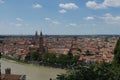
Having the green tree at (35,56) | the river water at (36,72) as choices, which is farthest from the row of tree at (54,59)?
the river water at (36,72)

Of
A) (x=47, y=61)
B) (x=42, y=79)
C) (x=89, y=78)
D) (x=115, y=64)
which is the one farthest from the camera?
(x=47, y=61)

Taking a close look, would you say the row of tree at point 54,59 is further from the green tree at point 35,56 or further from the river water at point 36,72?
the river water at point 36,72

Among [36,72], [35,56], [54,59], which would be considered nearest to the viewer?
[36,72]

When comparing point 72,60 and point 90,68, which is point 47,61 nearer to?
point 72,60

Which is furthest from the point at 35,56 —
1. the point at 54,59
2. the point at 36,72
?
the point at 36,72

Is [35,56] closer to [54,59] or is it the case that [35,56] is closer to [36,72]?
[54,59]

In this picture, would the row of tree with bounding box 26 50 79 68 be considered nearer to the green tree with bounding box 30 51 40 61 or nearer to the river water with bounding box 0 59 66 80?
the green tree with bounding box 30 51 40 61

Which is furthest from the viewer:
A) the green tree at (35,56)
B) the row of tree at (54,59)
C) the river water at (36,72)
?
the green tree at (35,56)

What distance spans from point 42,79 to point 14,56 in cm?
2233

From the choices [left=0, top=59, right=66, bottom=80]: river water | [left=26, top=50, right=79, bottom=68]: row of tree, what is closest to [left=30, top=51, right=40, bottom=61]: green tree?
[left=26, top=50, right=79, bottom=68]: row of tree

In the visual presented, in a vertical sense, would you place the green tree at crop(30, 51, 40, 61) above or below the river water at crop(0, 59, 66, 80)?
above

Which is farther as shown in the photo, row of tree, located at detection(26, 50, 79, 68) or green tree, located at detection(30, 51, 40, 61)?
green tree, located at detection(30, 51, 40, 61)

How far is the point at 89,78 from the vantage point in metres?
7.49

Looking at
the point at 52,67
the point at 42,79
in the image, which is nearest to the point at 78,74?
the point at 42,79
